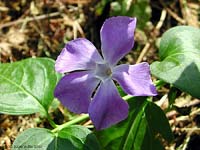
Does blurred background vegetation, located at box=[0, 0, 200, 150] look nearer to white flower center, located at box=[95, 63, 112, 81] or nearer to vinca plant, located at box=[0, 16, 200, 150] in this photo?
vinca plant, located at box=[0, 16, 200, 150]

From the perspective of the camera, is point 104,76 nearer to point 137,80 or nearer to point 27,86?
point 137,80

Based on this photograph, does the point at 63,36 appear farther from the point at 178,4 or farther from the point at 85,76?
the point at 85,76

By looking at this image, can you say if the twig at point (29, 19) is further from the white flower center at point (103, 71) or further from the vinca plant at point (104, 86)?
the white flower center at point (103, 71)

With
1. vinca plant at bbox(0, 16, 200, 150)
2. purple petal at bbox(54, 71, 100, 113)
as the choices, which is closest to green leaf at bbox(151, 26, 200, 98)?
vinca plant at bbox(0, 16, 200, 150)

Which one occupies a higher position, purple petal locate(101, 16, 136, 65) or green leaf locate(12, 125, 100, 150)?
purple petal locate(101, 16, 136, 65)

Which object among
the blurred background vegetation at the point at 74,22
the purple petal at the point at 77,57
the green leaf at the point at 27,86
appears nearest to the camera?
the purple petal at the point at 77,57

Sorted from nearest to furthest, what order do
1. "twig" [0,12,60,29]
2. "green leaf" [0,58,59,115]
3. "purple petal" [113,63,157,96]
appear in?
"purple petal" [113,63,157,96], "green leaf" [0,58,59,115], "twig" [0,12,60,29]

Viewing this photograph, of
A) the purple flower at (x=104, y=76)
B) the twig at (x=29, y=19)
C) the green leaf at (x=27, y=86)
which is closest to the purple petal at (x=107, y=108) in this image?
the purple flower at (x=104, y=76)
